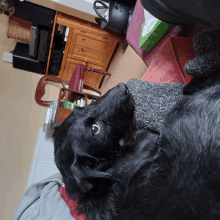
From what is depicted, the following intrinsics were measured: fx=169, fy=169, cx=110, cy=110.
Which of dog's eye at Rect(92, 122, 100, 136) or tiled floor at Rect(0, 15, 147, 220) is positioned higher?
dog's eye at Rect(92, 122, 100, 136)

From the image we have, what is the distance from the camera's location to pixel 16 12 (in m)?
2.29

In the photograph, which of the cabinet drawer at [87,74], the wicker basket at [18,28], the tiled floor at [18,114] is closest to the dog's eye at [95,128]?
the tiled floor at [18,114]

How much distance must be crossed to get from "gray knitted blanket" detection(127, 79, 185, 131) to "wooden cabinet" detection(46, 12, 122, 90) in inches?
69.1

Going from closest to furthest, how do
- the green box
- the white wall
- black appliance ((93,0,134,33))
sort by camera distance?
1. the green box
2. black appliance ((93,0,134,33))
3. the white wall

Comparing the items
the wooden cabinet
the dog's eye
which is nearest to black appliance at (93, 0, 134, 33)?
the wooden cabinet

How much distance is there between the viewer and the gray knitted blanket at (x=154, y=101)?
67 cm

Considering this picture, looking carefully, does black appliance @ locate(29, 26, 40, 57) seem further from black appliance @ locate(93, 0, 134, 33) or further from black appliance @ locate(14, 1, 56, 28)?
black appliance @ locate(93, 0, 134, 33)

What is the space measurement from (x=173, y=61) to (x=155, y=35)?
1.04 ft

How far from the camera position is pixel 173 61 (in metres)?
0.80

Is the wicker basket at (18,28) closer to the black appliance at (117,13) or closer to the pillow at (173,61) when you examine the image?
the black appliance at (117,13)

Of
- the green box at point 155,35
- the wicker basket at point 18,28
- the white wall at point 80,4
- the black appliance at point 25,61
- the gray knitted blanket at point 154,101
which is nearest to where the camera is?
the gray knitted blanket at point 154,101

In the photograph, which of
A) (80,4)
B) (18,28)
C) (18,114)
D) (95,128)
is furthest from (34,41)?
(95,128)

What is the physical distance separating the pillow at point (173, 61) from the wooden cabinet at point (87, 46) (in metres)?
1.59

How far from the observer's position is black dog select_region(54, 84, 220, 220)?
0.43 m
